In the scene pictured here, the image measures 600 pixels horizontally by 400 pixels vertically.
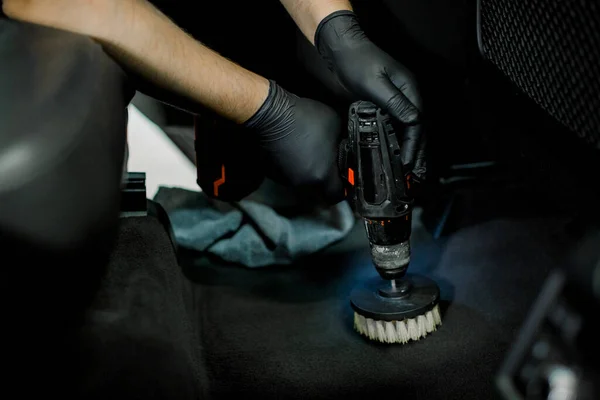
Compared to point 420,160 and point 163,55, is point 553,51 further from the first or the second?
point 163,55

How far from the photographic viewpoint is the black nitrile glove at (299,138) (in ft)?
3.16

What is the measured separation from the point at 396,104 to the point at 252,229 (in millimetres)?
488

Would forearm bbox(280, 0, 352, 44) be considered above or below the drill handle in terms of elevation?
above

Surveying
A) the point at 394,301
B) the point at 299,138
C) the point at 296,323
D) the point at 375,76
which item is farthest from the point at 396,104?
the point at 296,323

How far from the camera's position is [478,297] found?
1080 millimetres

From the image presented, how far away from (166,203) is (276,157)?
396mm

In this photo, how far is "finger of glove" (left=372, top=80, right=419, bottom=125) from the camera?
906 mm

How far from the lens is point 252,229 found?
4.25 feet

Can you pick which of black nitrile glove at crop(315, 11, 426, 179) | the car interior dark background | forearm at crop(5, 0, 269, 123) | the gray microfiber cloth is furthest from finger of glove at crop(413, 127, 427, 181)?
the gray microfiber cloth

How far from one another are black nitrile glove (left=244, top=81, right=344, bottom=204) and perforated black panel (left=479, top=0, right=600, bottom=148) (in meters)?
0.26

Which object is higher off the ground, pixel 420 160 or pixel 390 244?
pixel 420 160

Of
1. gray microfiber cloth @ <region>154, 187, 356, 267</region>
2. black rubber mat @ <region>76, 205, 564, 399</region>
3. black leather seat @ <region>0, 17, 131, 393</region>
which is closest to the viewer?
black leather seat @ <region>0, 17, 131, 393</region>

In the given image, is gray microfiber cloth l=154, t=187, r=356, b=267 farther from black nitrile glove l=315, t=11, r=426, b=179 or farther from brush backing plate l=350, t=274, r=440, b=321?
black nitrile glove l=315, t=11, r=426, b=179

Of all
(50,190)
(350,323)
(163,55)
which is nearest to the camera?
(50,190)
